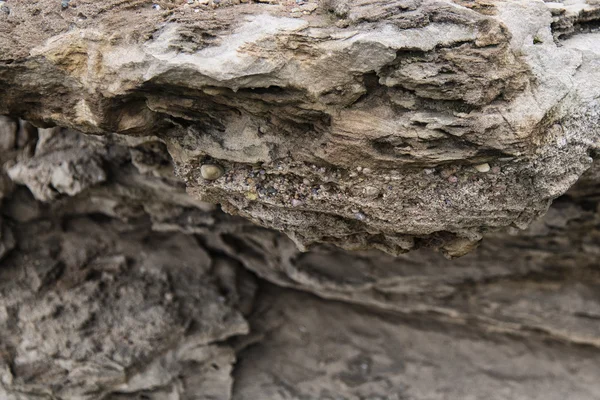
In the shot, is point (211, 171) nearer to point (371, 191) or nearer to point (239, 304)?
point (371, 191)

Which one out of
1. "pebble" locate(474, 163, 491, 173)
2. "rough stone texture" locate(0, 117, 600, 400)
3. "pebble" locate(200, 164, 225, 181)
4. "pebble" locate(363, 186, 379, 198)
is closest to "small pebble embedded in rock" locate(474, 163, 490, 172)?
"pebble" locate(474, 163, 491, 173)

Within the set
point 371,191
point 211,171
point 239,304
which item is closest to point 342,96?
point 371,191

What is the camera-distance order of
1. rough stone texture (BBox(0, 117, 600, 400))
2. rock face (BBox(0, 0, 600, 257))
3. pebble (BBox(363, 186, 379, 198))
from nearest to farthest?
rock face (BBox(0, 0, 600, 257)), pebble (BBox(363, 186, 379, 198)), rough stone texture (BBox(0, 117, 600, 400))

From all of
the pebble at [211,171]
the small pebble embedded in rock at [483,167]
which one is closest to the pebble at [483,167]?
the small pebble embedded in rock at [483,167]

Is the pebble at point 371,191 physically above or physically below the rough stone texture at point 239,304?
above

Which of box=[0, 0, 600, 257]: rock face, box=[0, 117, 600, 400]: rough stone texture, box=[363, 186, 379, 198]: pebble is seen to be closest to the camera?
box=[0, 0, 600, 257]: rock face

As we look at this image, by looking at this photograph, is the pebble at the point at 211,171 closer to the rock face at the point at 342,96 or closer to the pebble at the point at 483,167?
the rock face at the point at 342,96

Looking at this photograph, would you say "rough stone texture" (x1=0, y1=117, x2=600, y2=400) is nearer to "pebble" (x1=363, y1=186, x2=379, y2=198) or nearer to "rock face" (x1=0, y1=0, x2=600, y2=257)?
"rock face" (x1=0, y1=0, x2=600, y2=257)

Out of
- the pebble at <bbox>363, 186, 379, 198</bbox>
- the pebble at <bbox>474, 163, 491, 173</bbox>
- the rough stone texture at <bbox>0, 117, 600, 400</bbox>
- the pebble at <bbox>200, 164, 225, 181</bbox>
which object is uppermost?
the pebble at <bbox>474, 163, 491, 173</bbox>

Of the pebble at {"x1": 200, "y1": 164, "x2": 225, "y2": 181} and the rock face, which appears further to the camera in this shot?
the pebble at {"x1": 200, "y1": 164, "x2": 225, "y2": 181}

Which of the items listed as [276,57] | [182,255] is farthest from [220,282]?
[276,57]
